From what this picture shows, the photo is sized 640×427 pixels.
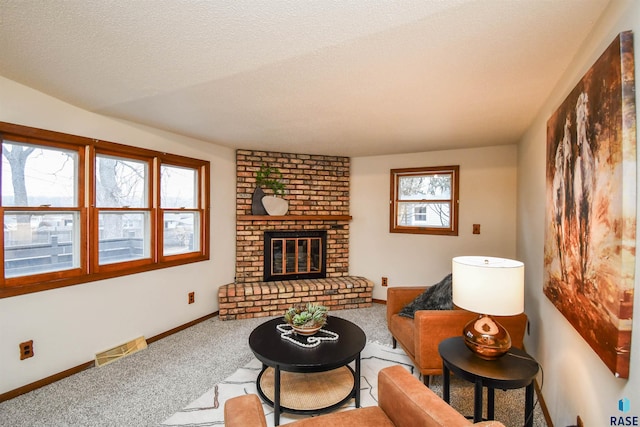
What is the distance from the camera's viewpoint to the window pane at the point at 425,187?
414 cm

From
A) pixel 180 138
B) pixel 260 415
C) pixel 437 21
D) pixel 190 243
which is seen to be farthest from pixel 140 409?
pixel 437 21

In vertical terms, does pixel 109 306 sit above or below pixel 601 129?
below

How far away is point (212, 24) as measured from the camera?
137 cm

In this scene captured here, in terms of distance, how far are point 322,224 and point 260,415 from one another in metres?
3.38

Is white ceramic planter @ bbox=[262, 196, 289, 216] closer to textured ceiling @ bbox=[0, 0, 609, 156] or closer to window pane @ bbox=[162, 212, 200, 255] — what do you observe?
window pane @ bbox=[162, 212, 200, 255]

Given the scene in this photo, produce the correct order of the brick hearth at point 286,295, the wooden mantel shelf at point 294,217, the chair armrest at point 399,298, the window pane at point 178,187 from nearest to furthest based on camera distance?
the chair armrest at point 399,298, the window pane at point 178,187, the brick hearth at point 286,295, the wooden mantel shelf at point 294,217

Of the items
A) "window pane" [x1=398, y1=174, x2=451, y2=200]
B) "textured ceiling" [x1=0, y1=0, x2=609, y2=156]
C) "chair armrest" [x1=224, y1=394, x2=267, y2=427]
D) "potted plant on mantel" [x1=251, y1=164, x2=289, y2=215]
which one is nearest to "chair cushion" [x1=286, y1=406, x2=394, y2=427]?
"chair armrest" [x1=224, y1=394, x2=267, y2=427]

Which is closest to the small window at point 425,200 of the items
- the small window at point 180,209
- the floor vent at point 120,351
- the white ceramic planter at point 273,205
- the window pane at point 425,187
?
the window pane at point 425,187

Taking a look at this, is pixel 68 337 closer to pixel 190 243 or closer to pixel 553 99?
pixel 190 243

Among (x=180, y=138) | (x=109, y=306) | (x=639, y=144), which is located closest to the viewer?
(x=639, y=144)

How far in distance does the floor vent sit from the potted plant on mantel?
1.95 m

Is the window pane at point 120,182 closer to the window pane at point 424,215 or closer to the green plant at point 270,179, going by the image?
the green plant at point 270,179

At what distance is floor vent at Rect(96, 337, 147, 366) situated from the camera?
8.70 ft

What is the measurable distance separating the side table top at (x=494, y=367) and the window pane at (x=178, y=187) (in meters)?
3.10
